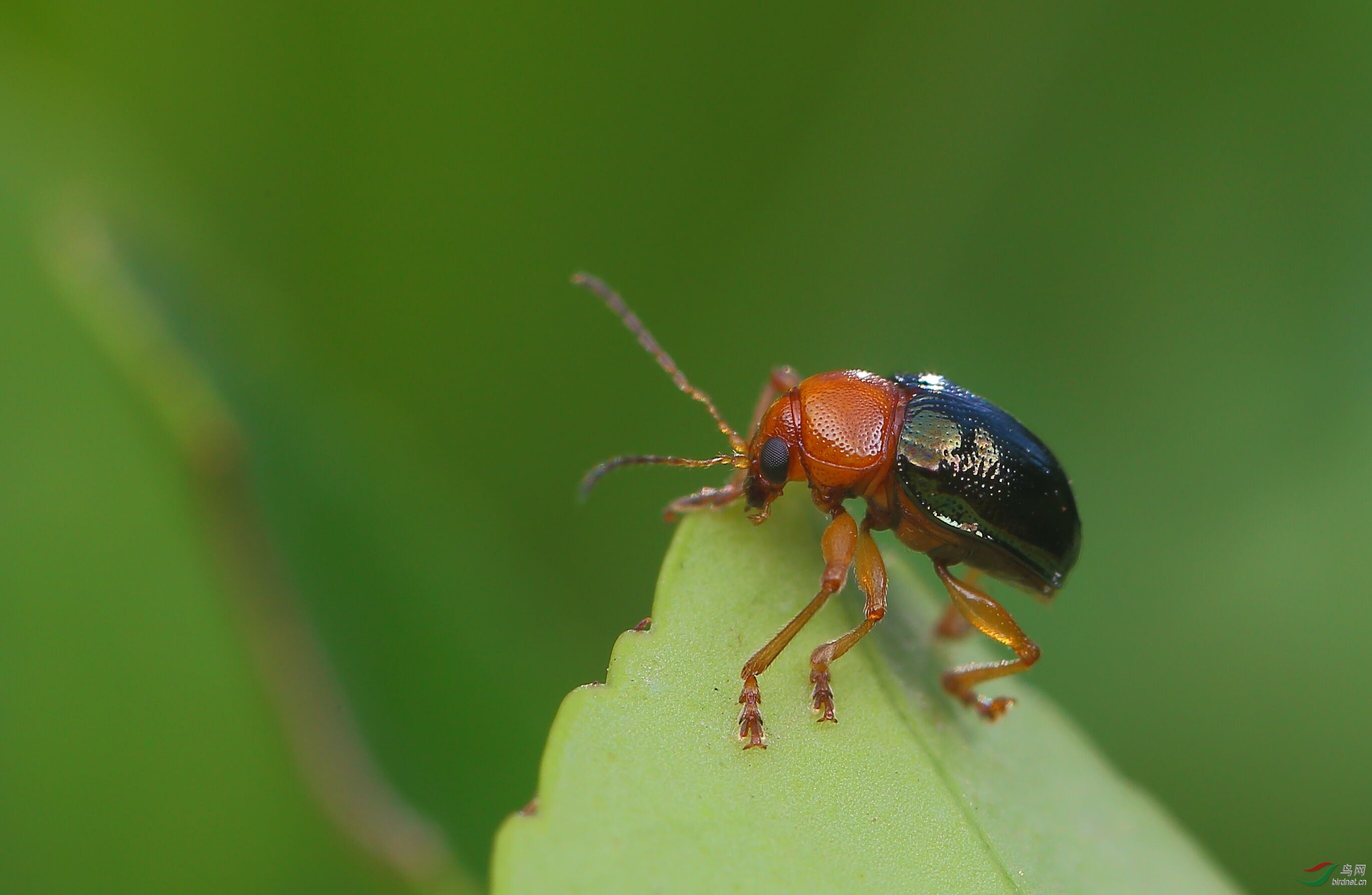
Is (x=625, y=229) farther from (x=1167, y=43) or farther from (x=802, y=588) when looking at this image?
(x=1167, y=43)

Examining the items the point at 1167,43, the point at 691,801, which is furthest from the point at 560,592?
the point at 1167,43

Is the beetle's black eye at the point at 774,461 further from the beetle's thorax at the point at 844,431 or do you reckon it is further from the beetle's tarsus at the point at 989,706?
the beetle's tarsus at the point at 989,706

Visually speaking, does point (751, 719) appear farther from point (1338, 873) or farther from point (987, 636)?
point (1338, 873)

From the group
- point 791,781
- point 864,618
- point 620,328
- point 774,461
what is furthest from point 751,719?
point 620,328

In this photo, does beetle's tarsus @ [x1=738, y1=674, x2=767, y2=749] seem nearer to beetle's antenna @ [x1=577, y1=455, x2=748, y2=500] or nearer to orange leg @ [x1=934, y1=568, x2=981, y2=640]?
beetle's antenna @ [x1=577, y1=455, x2=748, y2=500]

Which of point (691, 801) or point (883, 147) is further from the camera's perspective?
point (883, 147)
